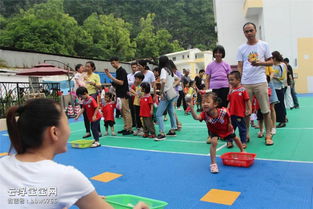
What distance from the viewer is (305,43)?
15.4m

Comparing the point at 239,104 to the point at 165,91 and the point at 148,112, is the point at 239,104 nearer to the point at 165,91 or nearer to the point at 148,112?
the point at 165,91

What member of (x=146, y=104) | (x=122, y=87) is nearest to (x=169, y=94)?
(x=146, y=104)

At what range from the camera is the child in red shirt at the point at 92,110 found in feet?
20.0

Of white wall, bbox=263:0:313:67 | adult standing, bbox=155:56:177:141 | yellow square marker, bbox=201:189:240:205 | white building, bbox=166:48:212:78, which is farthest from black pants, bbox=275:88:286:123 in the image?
white building, bbox=166:48:212:78

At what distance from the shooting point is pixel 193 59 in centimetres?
5028

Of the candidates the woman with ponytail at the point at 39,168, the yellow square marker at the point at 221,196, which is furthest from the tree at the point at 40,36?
the woman with ponytail at the point at 39,168

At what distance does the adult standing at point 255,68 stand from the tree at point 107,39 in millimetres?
38281

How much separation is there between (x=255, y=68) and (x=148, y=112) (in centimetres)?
241

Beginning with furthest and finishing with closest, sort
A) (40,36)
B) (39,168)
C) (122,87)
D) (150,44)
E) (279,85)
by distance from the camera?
(150,44), (40,36), (122,87), (279,85), (39,168)

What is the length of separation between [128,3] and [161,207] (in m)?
62.6

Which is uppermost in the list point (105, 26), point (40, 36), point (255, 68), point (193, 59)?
point (105, 26)

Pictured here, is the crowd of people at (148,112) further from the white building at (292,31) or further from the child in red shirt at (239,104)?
the white building at (292,31)

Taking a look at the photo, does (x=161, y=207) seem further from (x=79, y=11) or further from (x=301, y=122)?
(x=79, y=11)

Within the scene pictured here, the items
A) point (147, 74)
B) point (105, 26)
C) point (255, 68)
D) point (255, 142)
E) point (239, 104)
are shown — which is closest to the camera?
point (239, 104)
